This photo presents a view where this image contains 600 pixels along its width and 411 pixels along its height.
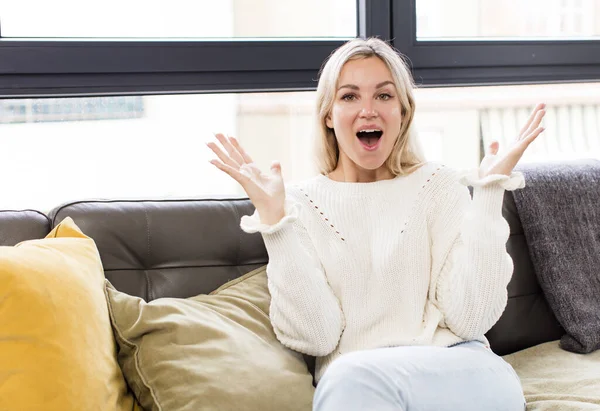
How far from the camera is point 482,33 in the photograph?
282 centimetres

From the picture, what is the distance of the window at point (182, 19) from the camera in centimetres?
230

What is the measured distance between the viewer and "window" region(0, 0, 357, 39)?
90.7 inches

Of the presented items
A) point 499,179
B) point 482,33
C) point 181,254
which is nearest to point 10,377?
point 181,254

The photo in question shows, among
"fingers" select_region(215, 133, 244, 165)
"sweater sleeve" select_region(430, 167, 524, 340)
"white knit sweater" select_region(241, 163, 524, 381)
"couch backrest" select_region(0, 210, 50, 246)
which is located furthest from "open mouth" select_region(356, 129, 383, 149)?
"couch backrest" select_region(0, 210, 50, 246)

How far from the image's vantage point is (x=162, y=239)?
195 cm

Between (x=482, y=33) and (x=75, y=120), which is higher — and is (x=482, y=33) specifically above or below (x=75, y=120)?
above

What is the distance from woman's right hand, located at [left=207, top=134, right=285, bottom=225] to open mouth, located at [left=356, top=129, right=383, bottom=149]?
0.29 m

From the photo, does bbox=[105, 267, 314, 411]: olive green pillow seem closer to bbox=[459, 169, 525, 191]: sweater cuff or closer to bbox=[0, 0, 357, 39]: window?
bbox=[459, 169, 525, 191]: sweater cuff

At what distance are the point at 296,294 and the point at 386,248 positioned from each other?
260mm

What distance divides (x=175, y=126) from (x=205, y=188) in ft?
0.78

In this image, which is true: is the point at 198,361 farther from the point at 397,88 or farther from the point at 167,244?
the point at 397,88

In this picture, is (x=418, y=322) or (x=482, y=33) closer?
(x=418, y=322)

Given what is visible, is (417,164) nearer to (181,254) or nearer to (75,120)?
(181,254)

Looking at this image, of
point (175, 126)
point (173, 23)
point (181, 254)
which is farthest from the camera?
point (175, 126)
